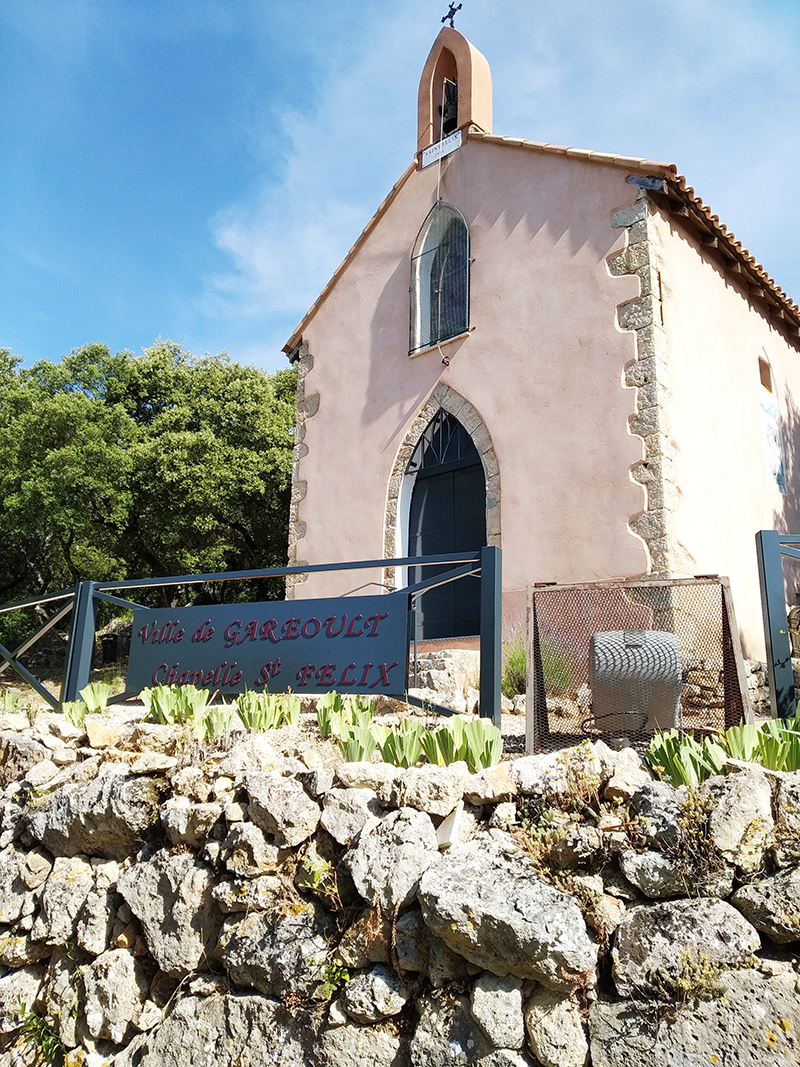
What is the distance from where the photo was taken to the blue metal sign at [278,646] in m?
4.61

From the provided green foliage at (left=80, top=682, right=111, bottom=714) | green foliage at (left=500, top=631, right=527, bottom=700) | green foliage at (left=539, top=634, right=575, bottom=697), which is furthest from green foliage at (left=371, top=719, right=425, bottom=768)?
green foliage at (left=500, top=631, right=527, bottom=700)

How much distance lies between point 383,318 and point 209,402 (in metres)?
7.56

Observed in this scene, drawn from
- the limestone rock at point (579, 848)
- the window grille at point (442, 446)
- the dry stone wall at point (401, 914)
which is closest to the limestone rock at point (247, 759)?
the dry stone wall at point (401, 914)

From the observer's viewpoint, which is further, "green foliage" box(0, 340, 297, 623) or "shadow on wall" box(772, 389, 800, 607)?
"green foliage" box(0, 340, 297, 623)

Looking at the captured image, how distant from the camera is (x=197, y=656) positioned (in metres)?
5.55

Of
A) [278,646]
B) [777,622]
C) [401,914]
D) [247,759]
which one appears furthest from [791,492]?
[401,914]

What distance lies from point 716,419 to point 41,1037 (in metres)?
7.95

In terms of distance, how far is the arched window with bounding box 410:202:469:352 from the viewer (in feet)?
30.3

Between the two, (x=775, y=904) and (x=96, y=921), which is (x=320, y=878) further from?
A: (x=775, y=904)

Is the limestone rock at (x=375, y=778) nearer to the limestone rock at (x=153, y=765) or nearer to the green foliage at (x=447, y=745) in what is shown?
the green foliage at (x=447, y=745)

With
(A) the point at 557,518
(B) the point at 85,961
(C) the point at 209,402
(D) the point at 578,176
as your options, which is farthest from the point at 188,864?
(C) the point at 209,402

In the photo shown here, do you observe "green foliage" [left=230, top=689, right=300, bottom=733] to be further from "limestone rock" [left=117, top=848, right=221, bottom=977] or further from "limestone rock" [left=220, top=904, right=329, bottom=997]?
"limestone rock" [left=220, top=904, right=329, bottom=997]

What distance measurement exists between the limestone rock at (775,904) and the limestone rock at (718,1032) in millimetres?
150

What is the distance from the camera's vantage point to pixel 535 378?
8211 mm
